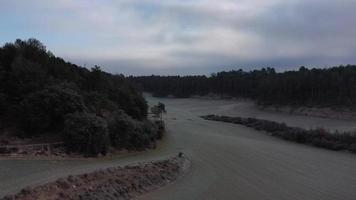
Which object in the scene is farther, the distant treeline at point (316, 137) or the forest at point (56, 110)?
the distant treeline at point (316, 137)

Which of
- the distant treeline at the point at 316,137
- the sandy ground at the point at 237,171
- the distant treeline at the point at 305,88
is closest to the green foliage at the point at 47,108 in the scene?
the sandy ground at the point at 237,171

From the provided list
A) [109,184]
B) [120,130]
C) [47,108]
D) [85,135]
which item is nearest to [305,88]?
[120,130]

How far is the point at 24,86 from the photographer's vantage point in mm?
52188

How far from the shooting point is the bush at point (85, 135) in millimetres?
46250

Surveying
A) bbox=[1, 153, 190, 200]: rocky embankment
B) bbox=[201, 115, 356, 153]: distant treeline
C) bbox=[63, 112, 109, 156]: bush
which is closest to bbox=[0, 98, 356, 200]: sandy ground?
bbox=[1, 153, 190, 200]: rocky embankment

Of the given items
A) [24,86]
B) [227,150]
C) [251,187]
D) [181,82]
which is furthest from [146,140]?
[181,82]

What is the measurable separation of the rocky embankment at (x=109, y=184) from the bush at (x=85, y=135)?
11.4 metres

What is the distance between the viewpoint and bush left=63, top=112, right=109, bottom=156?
46250mm

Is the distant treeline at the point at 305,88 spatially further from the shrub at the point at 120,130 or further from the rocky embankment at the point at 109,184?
the rocky embankment at the point at 109,184

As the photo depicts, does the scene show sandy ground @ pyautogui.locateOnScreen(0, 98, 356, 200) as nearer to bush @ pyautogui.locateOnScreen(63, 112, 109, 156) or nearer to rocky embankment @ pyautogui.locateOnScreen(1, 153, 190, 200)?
rocky embankment @ pyautogui.locateOnScreen(1, 153, 190, 200)

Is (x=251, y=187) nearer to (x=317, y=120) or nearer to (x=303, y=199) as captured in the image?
(x=303, y=199)

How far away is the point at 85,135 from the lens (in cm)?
4631

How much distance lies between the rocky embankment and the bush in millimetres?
11382

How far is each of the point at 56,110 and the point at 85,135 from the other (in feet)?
15.2
